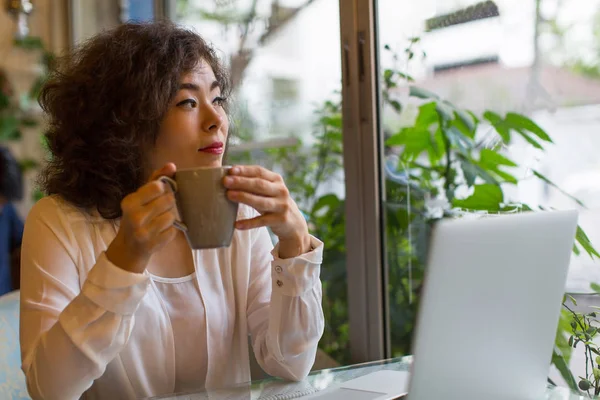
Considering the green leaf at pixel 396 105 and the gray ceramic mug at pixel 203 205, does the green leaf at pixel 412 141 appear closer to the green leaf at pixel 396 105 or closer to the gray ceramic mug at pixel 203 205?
the green leaf at pixel 396 105

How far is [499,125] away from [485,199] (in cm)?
18

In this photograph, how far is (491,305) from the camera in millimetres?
696

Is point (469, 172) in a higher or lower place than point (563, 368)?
higher

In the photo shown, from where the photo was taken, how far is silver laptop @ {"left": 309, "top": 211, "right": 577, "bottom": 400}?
0.64 metres

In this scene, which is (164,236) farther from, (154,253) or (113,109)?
(113,109)

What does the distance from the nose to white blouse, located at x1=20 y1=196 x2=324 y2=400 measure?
0.25 m

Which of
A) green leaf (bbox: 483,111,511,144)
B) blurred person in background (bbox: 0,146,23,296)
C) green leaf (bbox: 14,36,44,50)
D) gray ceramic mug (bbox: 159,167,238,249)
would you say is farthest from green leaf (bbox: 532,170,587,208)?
green leaf (bbox: 14,36,44,50)

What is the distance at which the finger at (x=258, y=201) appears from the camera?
911mm

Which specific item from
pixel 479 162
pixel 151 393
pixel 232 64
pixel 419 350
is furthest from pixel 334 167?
pixel 419 350

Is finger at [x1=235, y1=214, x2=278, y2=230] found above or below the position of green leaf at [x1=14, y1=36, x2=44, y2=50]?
below

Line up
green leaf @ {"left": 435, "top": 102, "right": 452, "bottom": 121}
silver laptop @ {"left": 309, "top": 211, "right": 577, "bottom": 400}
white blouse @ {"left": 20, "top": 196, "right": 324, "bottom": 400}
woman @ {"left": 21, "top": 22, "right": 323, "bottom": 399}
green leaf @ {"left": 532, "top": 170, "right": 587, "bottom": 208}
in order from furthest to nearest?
green leaf @ {"left": 435, "top": 102, "right": 452, "bottom": 121} < green leaf @ {"left": 532, "top": 170, "right": 587, "bottom": 208} < woman @ {"left": 21, "top": 22, "right": 323, "bottom": 399} < white blouse @ {"left": 20, "top": 196, "right": 324, "bottom": 400} < silver laptop @ {"left": 309, "top": 211, "right": 577, "bottom": 400}

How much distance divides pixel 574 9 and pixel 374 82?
1.83ft

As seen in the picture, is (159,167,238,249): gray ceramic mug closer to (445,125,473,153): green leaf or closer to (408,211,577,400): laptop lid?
(408,211,577,400): laptop lid

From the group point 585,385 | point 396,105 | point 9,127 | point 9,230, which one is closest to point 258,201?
point 585,385
